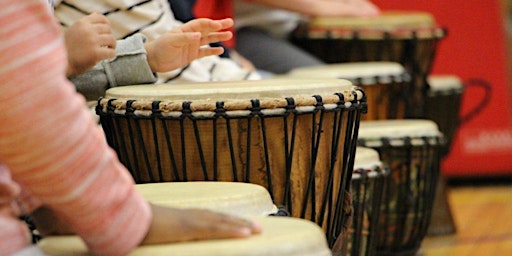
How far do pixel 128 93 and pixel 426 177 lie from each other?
1.33 meters

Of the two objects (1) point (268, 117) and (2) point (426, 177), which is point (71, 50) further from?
(2) point (426, 177)

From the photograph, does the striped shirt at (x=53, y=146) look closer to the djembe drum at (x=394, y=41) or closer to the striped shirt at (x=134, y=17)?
the striped shirt at (x=134, y=17)

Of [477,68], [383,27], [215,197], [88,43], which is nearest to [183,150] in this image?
[88,43]

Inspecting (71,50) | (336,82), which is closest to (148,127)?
(71,50)

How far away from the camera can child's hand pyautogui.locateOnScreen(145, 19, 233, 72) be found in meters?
1.88

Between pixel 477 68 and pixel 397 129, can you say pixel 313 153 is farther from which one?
pixel 477 68

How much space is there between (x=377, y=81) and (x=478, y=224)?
920mm

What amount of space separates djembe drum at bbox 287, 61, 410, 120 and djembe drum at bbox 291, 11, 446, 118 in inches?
12.8

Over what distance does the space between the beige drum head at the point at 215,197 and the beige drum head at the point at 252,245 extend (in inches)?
4.9

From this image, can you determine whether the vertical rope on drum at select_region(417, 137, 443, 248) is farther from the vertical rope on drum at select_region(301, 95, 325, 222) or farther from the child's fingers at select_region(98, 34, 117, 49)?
the child's fingers at select_region(98, 34, 117, 49)

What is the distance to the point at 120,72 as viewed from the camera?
193cm

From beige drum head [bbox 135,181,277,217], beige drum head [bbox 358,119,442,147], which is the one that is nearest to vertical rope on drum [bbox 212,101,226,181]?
beige drum head [bbox 135,181,277,217]

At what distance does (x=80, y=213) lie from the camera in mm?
1088

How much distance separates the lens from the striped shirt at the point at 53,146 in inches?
40.5
